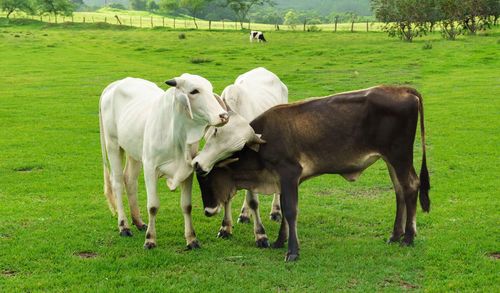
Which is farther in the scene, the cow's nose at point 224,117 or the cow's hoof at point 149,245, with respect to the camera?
the cow's hoof at point 149,245

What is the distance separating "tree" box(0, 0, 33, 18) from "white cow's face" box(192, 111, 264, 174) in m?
76.3

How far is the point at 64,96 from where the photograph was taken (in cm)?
2239

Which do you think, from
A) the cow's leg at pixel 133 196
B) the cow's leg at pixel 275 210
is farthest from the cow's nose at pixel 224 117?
the cow's leg at pixel 275 210

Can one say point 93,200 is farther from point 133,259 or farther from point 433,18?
point 433,18

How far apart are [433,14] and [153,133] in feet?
130

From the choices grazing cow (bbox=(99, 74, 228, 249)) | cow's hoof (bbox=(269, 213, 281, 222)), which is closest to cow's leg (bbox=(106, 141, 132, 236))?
grazing cow (bbox=(99, 74, 228, 249))

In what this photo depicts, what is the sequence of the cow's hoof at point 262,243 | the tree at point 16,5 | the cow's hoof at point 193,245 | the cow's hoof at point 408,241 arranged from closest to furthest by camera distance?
the cow's hoof at point 408,241
the cow's hoof at point 193,245
the cow's hoof at point 262,243
the tree at point 16,5

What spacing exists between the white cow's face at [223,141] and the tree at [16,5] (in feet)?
250

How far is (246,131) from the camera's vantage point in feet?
25.2

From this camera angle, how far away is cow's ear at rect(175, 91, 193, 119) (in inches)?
294

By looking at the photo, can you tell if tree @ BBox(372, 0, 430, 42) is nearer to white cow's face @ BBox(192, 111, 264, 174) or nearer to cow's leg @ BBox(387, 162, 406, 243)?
cow's leg @ BBox(387, 162, 406, 243)

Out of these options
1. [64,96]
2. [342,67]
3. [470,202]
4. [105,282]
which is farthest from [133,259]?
[342,67]

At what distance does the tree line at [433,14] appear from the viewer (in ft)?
143

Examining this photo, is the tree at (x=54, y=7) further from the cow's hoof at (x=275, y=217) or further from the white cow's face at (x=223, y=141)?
the white cow's face at (x=223, y=141)
